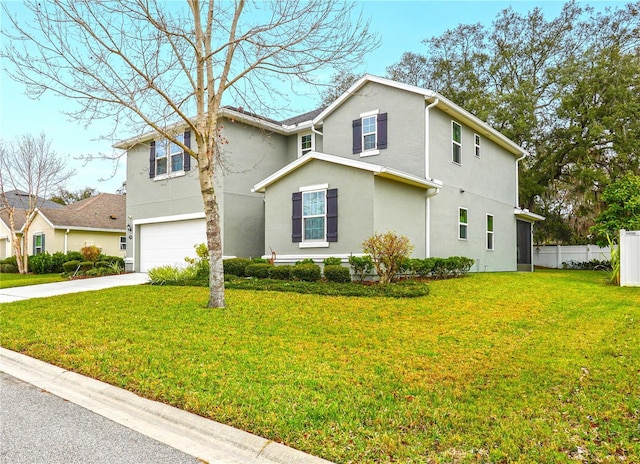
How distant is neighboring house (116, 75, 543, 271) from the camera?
12.9 m

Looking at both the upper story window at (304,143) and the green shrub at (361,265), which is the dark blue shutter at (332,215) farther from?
the upper story window at (304,143)

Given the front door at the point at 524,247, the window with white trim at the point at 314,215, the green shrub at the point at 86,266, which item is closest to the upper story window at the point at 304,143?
the window with white trim at the point at 314,215

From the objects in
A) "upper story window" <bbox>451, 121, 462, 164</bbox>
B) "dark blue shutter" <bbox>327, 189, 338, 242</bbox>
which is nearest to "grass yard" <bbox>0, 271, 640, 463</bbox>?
"dark blue shutter" <bbox>327, 189, 338, 242</bbox>

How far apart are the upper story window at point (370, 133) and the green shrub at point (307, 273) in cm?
481

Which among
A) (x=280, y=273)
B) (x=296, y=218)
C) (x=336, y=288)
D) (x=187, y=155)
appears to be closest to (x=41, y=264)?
(x=187, y=155)

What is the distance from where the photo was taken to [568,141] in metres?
22.9

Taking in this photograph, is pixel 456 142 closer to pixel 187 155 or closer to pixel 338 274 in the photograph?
pixel 338 274

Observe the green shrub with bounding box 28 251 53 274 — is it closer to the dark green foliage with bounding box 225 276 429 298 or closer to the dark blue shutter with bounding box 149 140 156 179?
the dark blue shutter with bounding box 149 140 156 179

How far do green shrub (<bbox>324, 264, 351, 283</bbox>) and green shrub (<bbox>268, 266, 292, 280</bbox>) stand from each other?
45.0 inches

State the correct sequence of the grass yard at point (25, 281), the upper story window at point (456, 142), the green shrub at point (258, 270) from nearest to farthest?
the green shrub at point (258, 270)
the grass yard at point (25, 281)
the upper story window at point (456, 142)

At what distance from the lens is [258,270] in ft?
41.8

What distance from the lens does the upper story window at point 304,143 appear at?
57.2 feet

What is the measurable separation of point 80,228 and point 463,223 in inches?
823

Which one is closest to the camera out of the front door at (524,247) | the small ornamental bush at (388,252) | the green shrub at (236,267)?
the small ornamental bush at (388,252)
